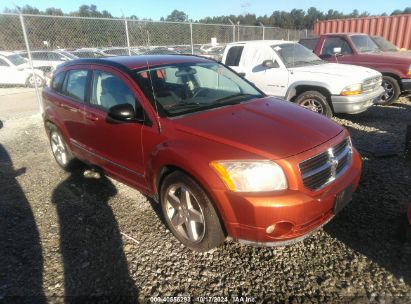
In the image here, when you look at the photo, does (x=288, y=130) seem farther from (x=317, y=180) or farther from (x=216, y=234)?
(x=216, y=234)

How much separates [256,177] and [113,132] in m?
1.73

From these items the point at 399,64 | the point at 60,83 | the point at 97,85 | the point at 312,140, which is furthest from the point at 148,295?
the point at 399,64

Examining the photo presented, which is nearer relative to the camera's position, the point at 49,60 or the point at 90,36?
the point at 90,36

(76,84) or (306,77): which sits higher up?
(76,84)

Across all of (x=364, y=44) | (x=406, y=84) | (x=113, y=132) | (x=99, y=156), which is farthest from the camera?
(x=364, y=44)

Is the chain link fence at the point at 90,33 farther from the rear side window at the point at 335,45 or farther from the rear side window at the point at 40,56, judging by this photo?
the rear side window at the point at 335,45

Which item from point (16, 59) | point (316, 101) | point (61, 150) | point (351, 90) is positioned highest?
point (16, 59)

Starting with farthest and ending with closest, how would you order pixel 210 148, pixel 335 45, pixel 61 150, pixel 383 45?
1. pixel 383 45
2. pixel 335 45
3. pixel 61 150
4. pixel 210 148

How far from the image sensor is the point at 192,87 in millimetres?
3539

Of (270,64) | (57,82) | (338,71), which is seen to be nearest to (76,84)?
(57,82)

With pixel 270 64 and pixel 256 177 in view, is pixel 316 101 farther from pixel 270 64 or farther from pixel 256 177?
pixel 256 177

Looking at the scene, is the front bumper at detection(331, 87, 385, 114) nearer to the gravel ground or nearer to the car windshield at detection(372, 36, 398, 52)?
the gravel ground

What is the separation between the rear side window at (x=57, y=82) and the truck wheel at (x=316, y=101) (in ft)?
14.3

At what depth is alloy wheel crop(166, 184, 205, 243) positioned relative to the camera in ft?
9.00
